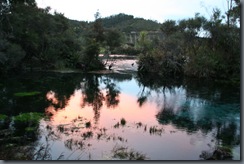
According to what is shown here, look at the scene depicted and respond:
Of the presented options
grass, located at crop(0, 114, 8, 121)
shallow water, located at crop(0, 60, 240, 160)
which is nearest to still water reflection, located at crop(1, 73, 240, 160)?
shallow water, located at crop(0, 60, 240, 160)

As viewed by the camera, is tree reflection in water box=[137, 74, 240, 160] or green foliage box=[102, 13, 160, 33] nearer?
tree reflection in water box=[137, 74, 240, 160]

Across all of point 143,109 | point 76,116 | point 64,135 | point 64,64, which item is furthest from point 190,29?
point 64,135

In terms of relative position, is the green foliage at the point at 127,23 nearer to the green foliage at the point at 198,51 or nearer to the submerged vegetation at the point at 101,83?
the submerged vegetation at the point at 101,83

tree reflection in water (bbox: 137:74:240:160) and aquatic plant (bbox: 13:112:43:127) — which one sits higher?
aquatic plant (bbox: 13:112:43:127)

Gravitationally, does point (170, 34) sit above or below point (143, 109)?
above

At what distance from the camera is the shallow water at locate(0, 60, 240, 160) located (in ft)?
29.6

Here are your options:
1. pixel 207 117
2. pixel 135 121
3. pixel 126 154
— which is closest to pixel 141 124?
pixel 135 121

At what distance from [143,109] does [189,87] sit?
26.2ft

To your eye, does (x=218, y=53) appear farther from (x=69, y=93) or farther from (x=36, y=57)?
(x=36, y=57)

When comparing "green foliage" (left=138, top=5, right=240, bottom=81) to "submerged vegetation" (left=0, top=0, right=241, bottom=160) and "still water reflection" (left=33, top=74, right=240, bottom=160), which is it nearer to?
"submerged vegetation" (left=0, top=0, right=241, bottom=160)

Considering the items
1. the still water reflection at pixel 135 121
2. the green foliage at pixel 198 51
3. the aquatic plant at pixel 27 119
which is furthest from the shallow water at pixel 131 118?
the green foliage at pixel 198 51

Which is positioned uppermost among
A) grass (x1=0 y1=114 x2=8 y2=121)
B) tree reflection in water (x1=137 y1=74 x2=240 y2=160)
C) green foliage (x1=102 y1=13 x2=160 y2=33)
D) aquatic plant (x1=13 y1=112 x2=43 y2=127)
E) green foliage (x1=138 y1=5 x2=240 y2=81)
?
green foliage (x1=102 y1=13 x2=160 y2=33)

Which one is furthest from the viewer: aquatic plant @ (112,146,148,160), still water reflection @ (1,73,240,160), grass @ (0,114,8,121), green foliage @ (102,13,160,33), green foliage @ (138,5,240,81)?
green foliage @ (102,13,160,33)

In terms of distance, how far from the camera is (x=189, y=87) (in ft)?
72.1
